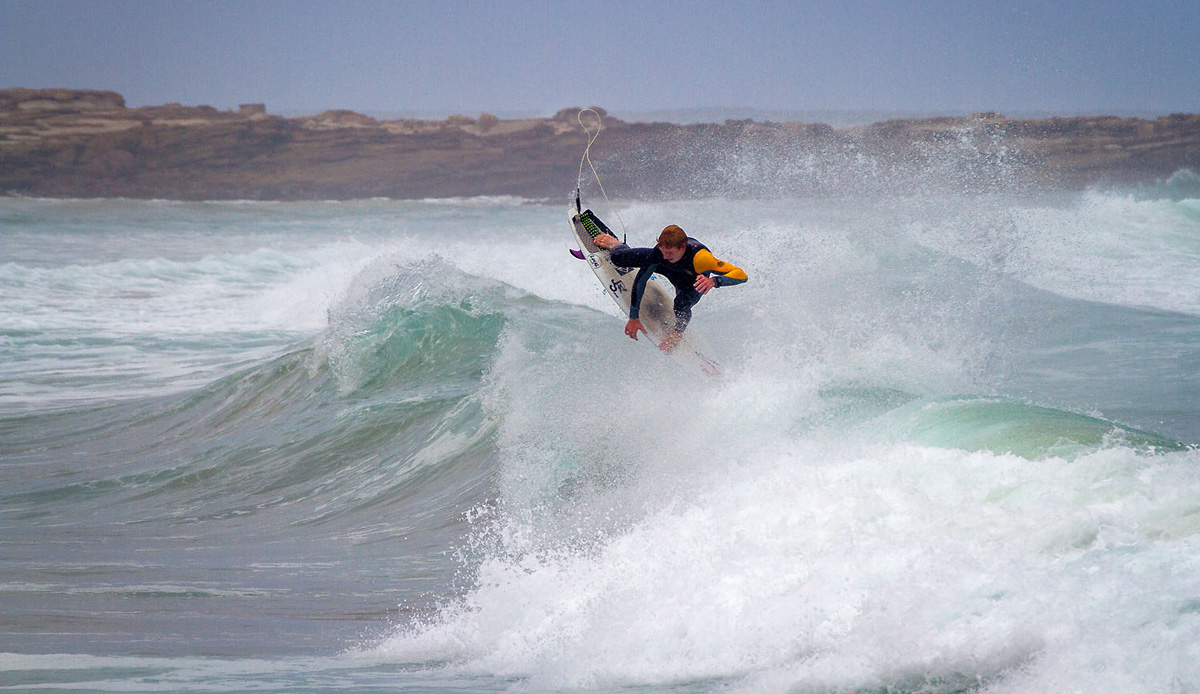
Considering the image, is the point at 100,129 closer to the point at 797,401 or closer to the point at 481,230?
the point at 481,230

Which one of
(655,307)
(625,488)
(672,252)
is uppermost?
(672,252)

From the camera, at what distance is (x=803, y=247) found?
13.2 meters

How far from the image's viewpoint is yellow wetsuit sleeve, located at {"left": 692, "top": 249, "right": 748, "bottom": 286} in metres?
6.57

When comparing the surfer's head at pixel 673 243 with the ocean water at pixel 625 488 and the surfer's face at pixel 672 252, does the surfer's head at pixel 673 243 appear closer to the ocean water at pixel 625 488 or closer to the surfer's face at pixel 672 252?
the surfer's face at pixel 672 252

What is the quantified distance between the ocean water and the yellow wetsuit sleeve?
910 millimetres

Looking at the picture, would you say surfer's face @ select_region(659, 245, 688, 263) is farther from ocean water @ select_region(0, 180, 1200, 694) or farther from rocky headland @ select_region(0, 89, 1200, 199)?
rocky headland @ select_region(0, 89, 1200, 199)

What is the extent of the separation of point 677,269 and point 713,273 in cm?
37

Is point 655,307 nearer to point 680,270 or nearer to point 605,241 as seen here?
point 605,241

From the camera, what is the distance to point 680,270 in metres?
6.92

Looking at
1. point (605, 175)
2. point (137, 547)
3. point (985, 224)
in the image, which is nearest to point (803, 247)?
point (985, 224)

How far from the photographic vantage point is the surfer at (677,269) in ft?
21.6

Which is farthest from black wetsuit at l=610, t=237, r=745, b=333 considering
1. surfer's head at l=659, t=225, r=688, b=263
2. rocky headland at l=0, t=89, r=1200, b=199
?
rocky headland at l=0, t=89, r=1200, b=199

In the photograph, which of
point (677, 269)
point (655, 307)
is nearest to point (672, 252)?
point (677, 269)

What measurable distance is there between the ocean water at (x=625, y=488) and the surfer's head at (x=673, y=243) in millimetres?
1121
